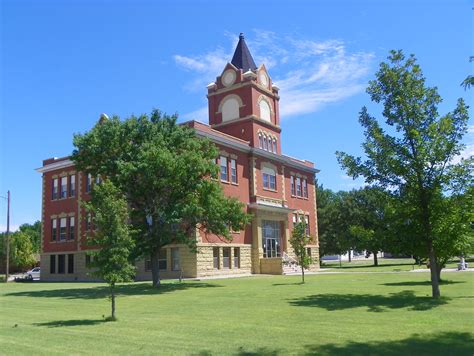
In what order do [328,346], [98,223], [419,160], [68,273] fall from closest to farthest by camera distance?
[328,346] < [98,223] < [419,160] < [68,273]

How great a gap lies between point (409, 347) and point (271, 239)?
3791 centimetres

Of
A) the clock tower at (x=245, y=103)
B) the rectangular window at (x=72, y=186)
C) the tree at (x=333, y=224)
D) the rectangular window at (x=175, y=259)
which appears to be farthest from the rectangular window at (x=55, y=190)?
the tree at (x=333, y=224)

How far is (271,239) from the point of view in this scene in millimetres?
47281

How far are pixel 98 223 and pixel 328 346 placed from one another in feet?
25.7

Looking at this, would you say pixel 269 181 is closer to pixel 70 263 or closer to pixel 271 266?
pixel 271 266

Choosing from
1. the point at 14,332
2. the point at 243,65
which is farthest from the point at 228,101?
the point at 14,332

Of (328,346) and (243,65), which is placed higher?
(243,65)

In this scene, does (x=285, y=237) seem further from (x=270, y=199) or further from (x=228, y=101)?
(x=228, y=101)

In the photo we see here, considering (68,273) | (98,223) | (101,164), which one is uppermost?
(101,164)

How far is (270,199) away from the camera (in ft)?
156

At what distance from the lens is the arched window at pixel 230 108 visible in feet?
158

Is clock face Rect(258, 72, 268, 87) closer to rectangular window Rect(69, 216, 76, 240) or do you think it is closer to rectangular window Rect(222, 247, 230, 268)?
rectangular window Rect(222, 247, 230, 268)

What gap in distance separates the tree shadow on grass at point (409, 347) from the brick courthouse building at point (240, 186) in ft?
101

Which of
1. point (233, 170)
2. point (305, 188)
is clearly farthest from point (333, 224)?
point (233, 170)
